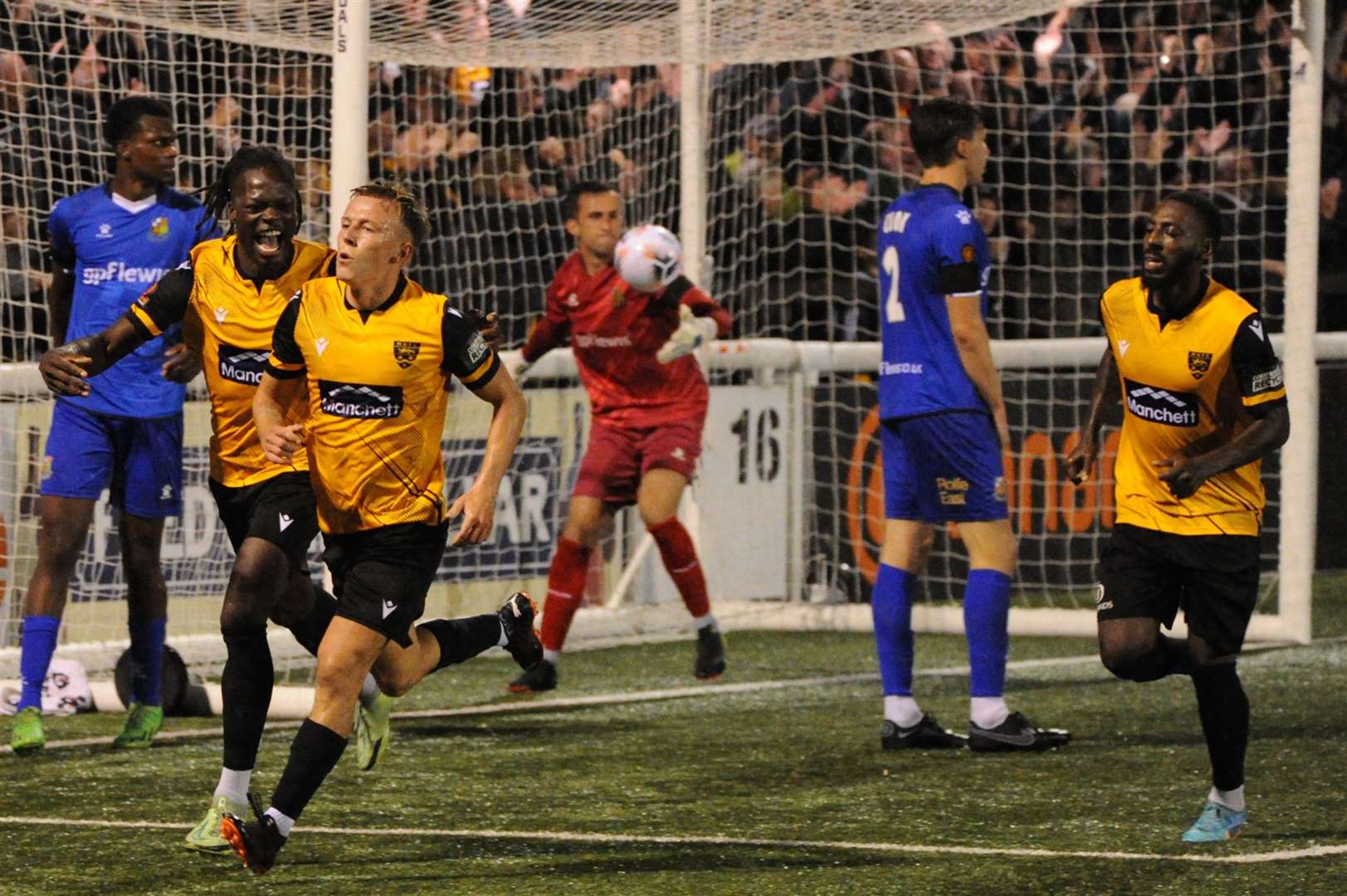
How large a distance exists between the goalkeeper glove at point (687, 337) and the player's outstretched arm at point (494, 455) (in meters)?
3.08

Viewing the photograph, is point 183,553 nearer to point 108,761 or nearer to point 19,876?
point 108,761

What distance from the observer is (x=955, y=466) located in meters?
7.19

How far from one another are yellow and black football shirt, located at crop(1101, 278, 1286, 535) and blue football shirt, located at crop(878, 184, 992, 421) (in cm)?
124

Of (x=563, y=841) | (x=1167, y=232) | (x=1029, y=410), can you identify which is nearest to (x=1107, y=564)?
(x=1167, y=232)

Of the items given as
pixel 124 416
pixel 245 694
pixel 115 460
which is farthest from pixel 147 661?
pixel 245 694

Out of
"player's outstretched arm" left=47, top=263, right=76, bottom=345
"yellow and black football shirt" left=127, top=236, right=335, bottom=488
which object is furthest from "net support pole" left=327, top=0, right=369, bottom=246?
"yellow and black football shirt" left=127, top=236, right=335, bottom=488

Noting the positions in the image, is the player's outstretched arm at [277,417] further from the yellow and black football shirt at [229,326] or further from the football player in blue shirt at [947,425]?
the football player in blue shirt at [947,425]

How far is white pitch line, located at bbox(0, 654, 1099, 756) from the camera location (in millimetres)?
7570

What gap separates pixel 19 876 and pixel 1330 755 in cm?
389

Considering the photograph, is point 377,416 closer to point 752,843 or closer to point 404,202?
point 404,202

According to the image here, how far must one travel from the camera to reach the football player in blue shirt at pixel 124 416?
7191 millimetres

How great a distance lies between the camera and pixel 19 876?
17.0 feet

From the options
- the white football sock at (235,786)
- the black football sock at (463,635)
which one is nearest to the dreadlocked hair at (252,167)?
the black football sock at (463,635)

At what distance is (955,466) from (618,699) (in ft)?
6.63
